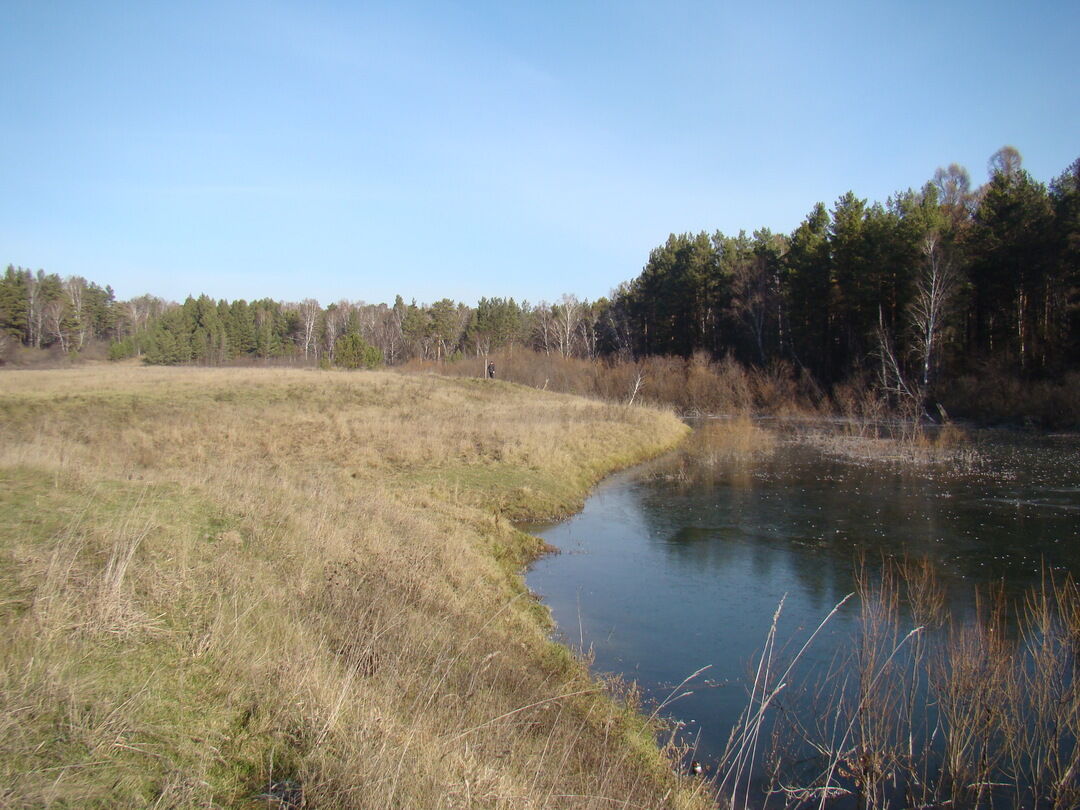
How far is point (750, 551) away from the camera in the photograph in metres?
14.6

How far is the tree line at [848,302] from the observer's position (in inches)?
1484

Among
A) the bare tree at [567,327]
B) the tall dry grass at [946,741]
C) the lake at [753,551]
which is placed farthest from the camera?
the bare tree at [567,327]

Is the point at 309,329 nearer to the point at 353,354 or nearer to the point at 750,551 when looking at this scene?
the point at 353,354

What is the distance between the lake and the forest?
50.5 ft

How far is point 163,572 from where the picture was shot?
21.1ft

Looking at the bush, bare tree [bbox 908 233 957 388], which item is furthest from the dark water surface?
the bush

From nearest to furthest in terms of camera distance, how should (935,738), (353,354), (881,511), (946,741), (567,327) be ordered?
(946,741), (935,738), (881,511), (353,354), (567,327)

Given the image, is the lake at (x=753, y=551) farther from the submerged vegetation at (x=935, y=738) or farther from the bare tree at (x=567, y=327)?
the bare tree at (x=567, y=327)

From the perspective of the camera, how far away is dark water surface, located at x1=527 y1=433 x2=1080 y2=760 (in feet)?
30.8

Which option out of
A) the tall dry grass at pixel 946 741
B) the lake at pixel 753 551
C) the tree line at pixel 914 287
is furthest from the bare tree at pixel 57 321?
the tall dry grass at pixel 946 741

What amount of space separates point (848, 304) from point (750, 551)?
37513 mm

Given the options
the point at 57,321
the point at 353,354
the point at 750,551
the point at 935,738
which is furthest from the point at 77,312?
the point at 935,738

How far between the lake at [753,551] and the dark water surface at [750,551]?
3cm

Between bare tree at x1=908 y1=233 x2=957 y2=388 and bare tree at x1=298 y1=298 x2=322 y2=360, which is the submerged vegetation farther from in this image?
bare tree at x1=298 y1=298 x2=322 y2=360
